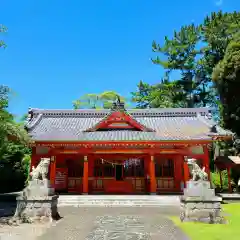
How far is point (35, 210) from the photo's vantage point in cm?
1010

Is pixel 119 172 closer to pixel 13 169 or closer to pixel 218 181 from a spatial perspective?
pixel 13 169

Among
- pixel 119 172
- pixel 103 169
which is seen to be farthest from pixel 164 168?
pixel 103 169

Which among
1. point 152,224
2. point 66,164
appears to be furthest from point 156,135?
point 152,224

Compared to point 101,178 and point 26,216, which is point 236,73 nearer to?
point 101,178

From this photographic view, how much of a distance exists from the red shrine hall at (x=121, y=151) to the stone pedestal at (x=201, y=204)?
7319 mm

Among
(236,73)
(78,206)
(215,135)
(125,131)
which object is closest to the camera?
(78,206)

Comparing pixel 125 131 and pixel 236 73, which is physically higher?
pixel 236 73

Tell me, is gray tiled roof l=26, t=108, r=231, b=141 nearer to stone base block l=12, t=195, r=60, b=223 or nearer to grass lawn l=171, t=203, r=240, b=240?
stone base block l=12, t=195, r=60, b=223

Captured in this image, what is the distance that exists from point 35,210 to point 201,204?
640 cm

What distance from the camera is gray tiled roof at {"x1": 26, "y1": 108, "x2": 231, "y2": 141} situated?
59.6ft

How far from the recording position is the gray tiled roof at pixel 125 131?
18.2 metres

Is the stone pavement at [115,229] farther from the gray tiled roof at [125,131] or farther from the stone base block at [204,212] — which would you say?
the gray tiled roof at [125,131]

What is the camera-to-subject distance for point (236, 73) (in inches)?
949

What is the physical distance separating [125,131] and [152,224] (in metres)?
11.1
